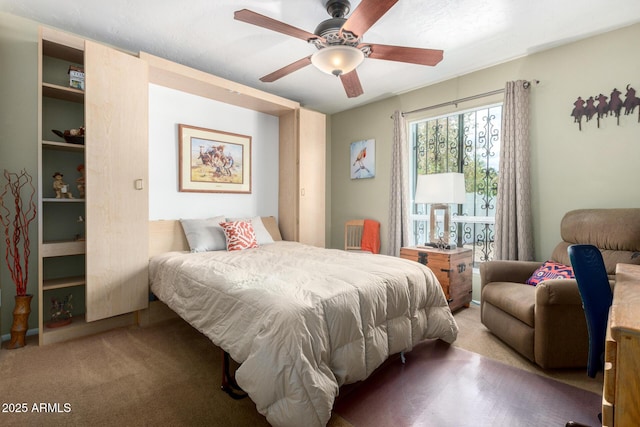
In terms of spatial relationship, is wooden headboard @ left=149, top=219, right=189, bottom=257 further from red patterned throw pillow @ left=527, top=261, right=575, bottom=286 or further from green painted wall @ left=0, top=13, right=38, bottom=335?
red patterned throw pillow @ left=527, top=261, right=575, bottom=286

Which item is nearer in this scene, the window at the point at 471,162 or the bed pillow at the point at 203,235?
the bed pillow at the point at 203,235

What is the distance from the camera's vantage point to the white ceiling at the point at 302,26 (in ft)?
7.50

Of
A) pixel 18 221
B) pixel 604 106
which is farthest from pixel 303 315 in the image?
pixel 604 106

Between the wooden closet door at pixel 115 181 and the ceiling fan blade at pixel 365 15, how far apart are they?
1992 millimetres

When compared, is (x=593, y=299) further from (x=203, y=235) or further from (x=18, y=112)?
(x=18, y=112)

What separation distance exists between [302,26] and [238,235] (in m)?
2.05

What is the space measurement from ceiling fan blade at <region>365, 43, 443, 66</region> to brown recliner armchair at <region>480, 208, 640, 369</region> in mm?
1778

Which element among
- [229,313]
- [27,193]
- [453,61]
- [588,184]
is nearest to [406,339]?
[229,313]

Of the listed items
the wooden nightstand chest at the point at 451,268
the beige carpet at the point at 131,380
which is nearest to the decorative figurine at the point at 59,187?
the beige carpet at the point at 131,380

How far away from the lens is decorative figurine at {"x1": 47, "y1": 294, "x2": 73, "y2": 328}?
251 centimetres

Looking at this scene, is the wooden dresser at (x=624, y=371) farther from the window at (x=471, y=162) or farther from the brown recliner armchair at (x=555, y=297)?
the window at (x=471, y=162)

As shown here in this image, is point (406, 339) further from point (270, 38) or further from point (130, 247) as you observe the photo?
point (270, 38)

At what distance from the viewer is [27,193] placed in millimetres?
2527

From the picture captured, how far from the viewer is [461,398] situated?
5.72ft
